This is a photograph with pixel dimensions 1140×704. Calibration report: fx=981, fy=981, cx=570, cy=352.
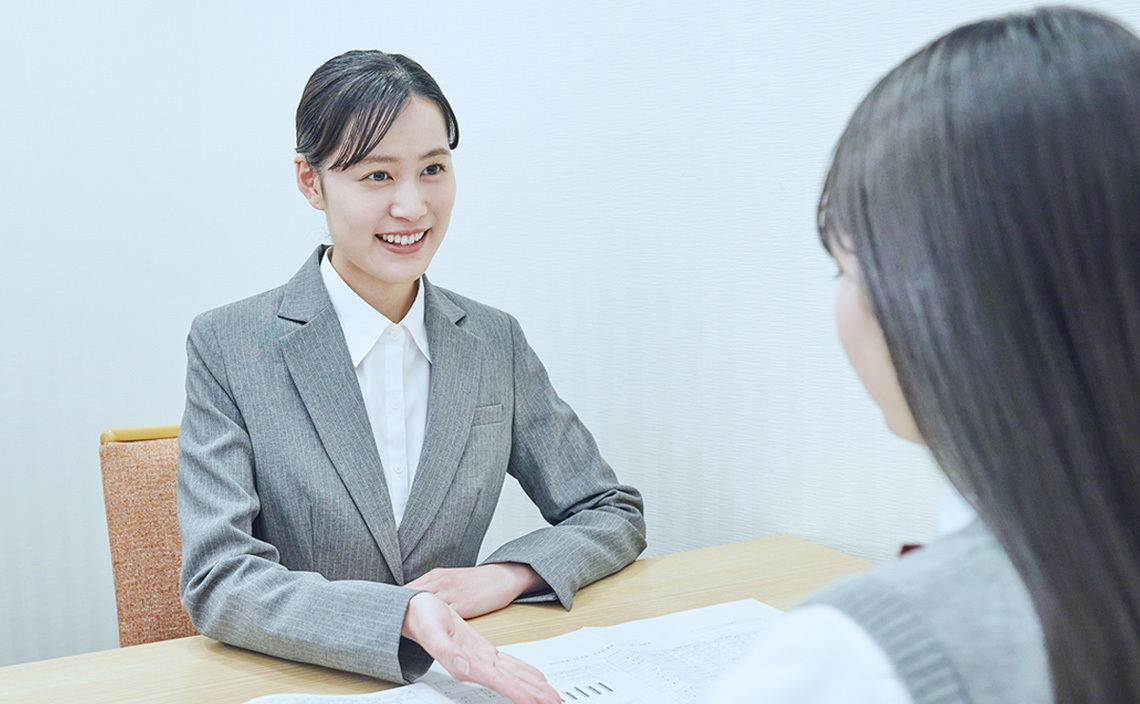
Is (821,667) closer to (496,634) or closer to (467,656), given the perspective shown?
(467,656)

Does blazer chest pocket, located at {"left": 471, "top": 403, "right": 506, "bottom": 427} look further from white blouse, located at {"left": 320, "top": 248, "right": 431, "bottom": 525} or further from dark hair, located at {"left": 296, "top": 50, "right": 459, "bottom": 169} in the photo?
dark hair, located at {"left": 296, "top": 50, "right": 459, "bottom": 169}

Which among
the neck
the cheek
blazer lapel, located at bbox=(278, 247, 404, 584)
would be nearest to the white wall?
the neck

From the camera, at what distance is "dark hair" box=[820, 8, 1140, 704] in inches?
16.4

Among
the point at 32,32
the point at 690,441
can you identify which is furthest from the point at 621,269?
the point at 32,32

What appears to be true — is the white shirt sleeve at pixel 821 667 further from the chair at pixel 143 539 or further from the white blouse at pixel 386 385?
the chair at pixel 143 539

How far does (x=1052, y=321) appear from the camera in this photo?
0.42 metres

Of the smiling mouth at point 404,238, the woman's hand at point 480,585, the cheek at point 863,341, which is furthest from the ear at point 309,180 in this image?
the cheek at point 863,341

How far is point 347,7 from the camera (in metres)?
2.30

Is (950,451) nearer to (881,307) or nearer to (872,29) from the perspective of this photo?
(881,307)

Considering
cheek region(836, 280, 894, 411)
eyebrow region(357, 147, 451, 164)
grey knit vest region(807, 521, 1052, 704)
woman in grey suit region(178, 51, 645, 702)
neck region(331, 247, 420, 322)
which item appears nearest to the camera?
grey knit vest region(807, 521, 1052, 704)

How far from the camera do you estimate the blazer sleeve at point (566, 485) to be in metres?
1.38

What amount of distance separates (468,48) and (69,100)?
0.89 meters

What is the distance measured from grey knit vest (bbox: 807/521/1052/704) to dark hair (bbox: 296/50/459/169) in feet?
3.43

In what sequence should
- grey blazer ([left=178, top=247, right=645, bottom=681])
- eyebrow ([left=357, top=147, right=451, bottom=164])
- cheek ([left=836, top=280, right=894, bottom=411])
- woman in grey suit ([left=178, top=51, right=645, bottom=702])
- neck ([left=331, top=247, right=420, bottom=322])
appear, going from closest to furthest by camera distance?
cheek ([left=836, top=280, right=894, bottom=411]) < grey blazer ([left=178, top=247, right=645, bottom=681]) < woman in grey suit ([left=178, top=51, right=645, bottom=702]) < eyebrow ([left=357, top=147, right=451, bottom=164]) < neck ([left=331, top=247, right=420, bottom=322])
